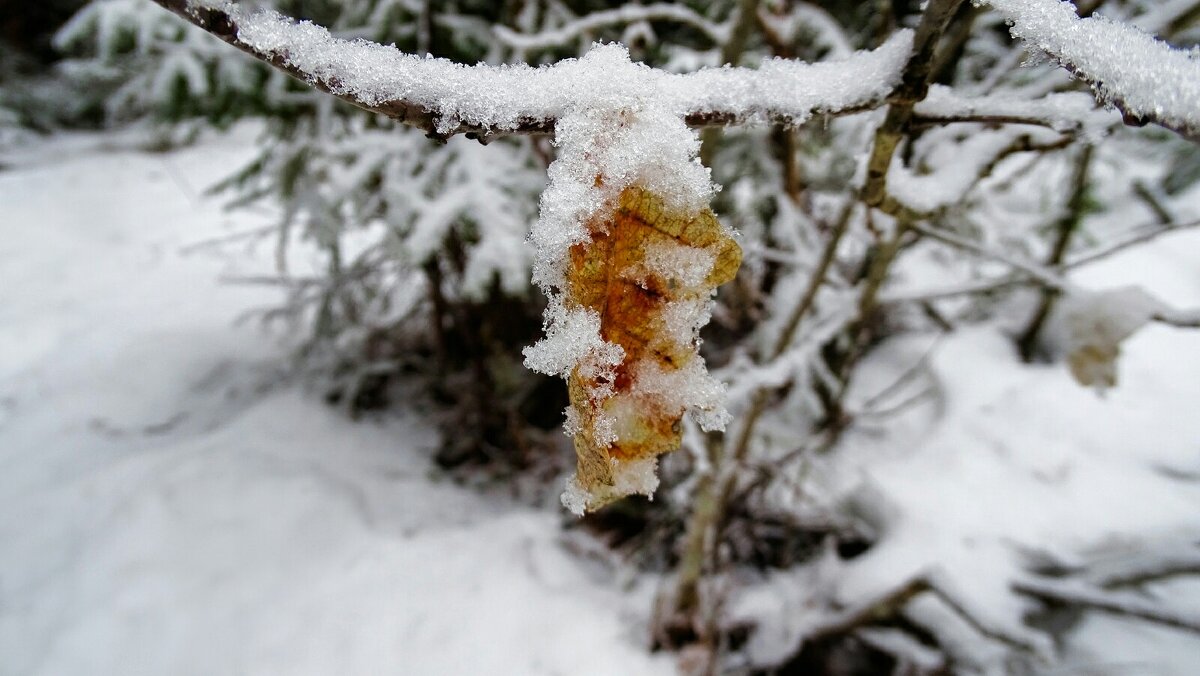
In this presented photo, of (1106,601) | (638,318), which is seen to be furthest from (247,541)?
(1106,601)

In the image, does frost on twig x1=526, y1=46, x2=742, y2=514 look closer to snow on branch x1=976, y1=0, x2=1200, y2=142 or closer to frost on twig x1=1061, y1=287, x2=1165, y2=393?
snow on branch x1=976, y1=0, x2=1200, y2=142

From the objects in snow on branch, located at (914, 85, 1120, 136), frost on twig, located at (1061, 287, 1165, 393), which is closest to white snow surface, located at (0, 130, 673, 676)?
frost on twig, located at (1061, 287, 1165, 393)

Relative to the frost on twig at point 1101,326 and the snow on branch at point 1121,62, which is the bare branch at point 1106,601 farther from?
the snow on branch at point 1121,62

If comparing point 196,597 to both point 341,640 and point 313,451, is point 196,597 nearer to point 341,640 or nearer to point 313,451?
point 341,640

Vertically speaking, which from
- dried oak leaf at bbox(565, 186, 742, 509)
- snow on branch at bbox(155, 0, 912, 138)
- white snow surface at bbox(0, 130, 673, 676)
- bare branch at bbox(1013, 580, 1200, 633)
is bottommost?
white snow surface at bbox(0, 130, 673, 676)

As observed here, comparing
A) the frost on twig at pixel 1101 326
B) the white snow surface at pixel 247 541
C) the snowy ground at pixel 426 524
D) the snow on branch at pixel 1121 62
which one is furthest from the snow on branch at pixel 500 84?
the white snow surface at pixel 247 541

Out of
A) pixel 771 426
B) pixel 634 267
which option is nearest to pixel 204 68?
pixel 634 267
